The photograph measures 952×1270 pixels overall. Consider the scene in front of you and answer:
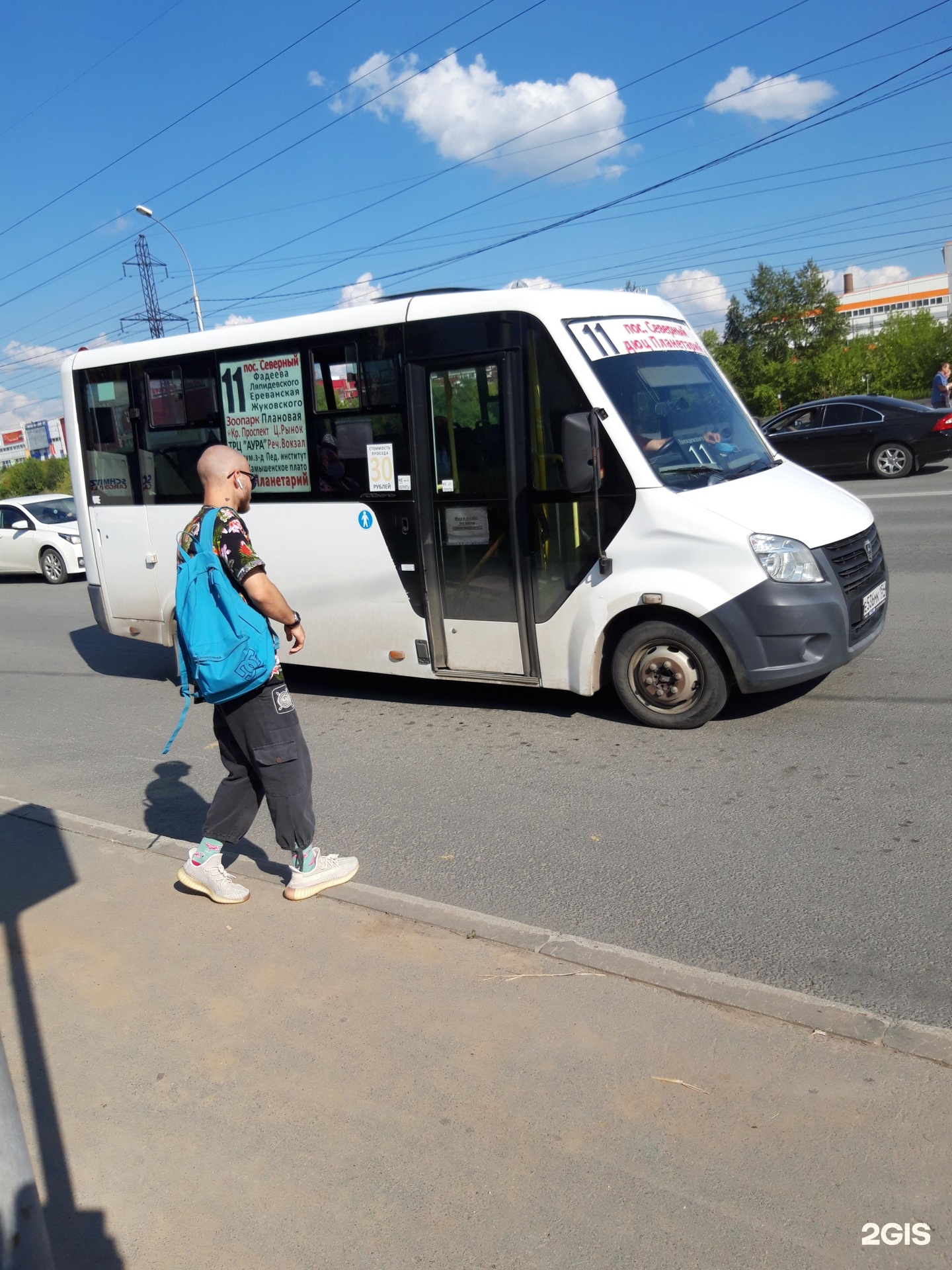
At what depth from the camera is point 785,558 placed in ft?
19.7

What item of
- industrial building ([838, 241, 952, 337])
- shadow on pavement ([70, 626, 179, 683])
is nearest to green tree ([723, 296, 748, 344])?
industrial building ([838, 241, 952, 337])

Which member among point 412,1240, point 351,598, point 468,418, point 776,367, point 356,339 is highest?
point 776,367

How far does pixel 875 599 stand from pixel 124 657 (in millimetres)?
7730

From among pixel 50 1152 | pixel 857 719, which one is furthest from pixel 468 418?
pixel 50 1152

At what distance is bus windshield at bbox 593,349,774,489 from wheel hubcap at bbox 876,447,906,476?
1256 centimetres

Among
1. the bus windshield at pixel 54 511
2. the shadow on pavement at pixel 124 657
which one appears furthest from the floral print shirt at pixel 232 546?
the bus windshield at pixel 54 511

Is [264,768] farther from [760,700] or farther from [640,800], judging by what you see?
[760,700]

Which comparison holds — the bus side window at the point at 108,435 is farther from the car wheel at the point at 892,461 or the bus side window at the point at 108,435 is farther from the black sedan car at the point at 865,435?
the car wheel at the point at 892,461

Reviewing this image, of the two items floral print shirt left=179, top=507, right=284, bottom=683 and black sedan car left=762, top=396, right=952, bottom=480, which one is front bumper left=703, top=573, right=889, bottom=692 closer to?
floral print shirt left=179, top=507, right=284, bottom=683

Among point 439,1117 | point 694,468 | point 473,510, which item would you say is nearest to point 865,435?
point 694,468

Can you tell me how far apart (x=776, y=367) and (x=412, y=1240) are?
256ft

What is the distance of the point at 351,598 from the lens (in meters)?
7.64

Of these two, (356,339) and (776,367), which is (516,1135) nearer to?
(356,339)

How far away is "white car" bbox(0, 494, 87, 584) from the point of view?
18578 mm
